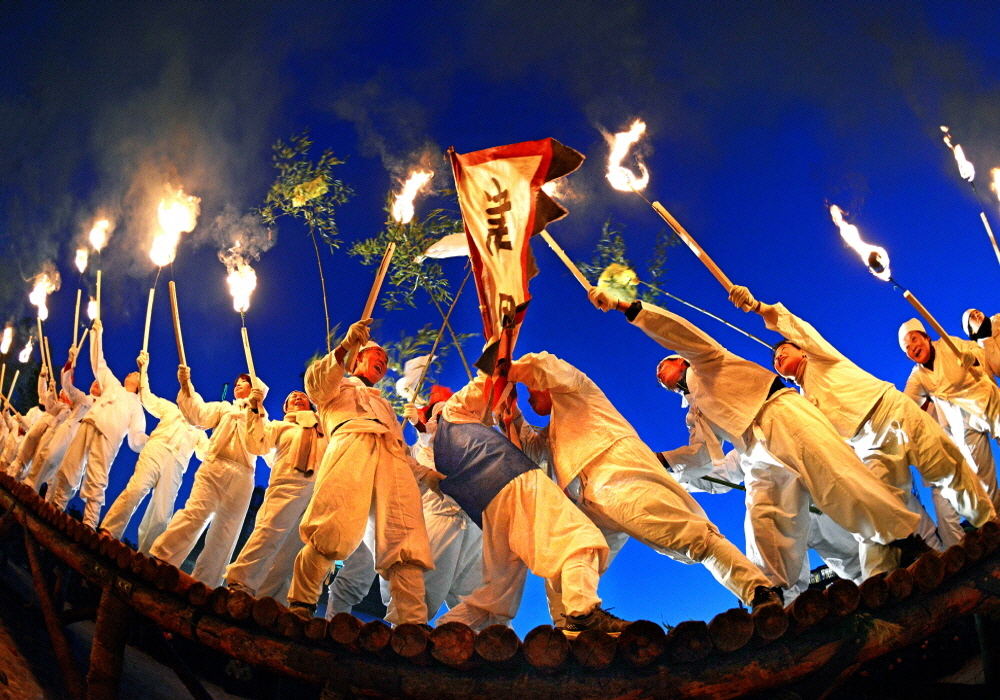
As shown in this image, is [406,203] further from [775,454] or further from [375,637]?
[375,637]

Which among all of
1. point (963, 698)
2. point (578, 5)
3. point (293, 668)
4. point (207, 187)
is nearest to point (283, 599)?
point (293, 668)

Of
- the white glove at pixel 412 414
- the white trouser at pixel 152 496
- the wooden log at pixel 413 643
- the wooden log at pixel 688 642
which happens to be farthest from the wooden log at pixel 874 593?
the white trouser at pixel 152 496

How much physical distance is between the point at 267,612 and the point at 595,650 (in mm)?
1832

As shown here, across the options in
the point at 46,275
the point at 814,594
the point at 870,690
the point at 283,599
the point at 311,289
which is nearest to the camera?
the point at 814,594

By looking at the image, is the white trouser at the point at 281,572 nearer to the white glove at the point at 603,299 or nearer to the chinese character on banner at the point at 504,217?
the chinese character on banner at the point at 504,217

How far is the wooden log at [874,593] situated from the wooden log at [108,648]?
4.51 meters

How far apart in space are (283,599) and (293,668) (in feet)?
7.43

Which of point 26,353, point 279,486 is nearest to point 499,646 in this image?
point 279,486

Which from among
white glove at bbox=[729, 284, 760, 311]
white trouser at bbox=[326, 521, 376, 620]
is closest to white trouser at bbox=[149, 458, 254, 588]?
white trouser at bbox=[326, 521, 376, 620]

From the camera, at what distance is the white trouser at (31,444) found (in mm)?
9352

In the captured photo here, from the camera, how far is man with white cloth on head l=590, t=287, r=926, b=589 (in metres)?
4.21

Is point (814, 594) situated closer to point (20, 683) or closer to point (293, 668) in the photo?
point (293, 668)

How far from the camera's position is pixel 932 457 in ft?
15.3

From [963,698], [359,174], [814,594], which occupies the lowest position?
[963,698]
